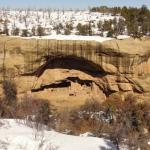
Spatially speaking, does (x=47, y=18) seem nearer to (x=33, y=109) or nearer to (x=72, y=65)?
(x=72, y=65)

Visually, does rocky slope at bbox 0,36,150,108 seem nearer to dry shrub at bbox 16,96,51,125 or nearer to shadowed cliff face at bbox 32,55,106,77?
shadowed cliff face at bbox 32,55,106,77

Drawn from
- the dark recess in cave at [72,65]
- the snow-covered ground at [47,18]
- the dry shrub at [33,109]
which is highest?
the snow-covered ground at [47,18]

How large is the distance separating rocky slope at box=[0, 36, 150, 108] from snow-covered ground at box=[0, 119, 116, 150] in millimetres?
15054

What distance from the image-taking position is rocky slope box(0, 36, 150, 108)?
1380 inches

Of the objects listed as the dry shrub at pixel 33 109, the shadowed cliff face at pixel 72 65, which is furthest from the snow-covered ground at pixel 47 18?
→ the dry shrub at pixel 33 109

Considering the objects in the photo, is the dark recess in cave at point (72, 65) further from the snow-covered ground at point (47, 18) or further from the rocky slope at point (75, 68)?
the snow-covered ground at point (47, 18)

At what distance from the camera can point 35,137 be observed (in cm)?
1869

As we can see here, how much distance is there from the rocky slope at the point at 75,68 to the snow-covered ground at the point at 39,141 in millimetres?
15054

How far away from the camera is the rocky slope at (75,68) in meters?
35.1

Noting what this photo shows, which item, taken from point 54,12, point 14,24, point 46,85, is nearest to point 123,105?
point 46,85

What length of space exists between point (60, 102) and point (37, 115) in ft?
28.0

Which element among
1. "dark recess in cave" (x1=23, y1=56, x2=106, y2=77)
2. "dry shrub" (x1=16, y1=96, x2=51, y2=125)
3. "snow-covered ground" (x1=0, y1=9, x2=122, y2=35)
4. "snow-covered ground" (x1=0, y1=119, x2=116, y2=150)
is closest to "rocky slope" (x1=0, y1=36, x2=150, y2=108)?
"dark recess in cave" (x1=23, y1=56, x2=106, y2=77)

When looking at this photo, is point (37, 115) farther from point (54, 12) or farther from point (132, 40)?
point (54, 12)

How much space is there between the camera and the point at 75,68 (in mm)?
37344
